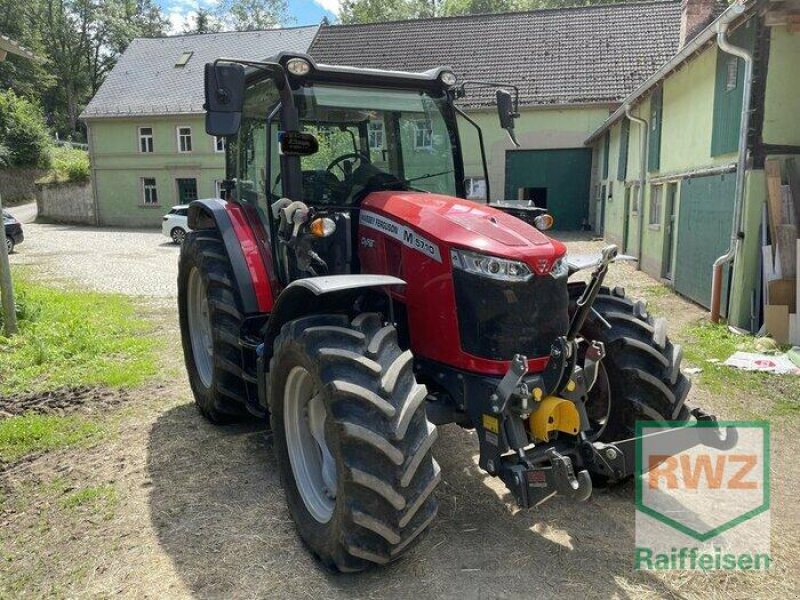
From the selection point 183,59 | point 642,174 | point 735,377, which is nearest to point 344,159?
point 735,377

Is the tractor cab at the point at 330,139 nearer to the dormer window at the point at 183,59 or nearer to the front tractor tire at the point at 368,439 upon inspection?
the front tractor tire at the point at 368,439

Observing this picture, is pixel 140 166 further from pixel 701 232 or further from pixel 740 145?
pixel 740 145

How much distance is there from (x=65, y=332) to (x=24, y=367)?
122 centimetres

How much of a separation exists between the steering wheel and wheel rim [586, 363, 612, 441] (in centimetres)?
190

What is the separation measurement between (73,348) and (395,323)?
5.03m

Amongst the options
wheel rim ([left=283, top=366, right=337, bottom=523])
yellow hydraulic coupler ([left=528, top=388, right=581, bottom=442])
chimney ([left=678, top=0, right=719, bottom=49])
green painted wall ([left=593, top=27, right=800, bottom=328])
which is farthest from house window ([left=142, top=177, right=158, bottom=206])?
yellow hydraulic coupler ([left=528, top=388, right=581, bottom=442])

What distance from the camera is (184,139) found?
99.8 ft

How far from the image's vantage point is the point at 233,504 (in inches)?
150

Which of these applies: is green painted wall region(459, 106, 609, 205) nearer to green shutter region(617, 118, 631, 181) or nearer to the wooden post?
green shutter region(617, 118, 631, 181)

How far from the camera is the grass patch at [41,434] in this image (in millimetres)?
4750

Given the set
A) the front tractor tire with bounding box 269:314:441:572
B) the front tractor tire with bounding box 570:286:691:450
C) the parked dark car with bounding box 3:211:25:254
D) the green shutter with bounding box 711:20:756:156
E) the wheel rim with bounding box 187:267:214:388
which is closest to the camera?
the front tractor tire with bounding box 269:314:441:572

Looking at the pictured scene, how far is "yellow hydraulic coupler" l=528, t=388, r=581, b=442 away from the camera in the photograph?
10.4 ft

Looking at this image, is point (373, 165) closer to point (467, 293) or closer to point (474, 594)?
point (467, 293)

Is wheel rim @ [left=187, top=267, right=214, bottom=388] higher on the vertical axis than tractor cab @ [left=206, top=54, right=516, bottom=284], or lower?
lower
